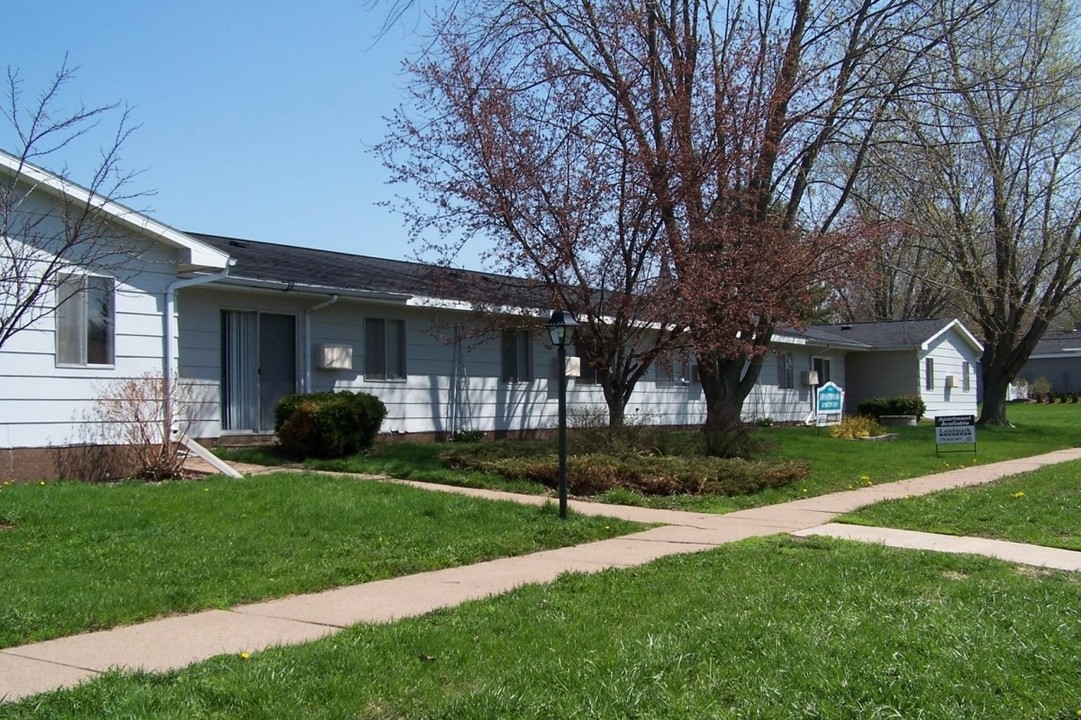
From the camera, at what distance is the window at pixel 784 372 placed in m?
32.1

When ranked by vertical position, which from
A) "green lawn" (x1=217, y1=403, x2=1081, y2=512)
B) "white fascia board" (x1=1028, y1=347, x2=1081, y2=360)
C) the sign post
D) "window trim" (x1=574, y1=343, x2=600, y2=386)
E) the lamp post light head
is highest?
"white fascia board" (x1=1028, y1=347, x2=1081, y2=360)

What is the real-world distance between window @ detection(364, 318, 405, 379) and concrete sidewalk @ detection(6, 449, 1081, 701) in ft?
22.3

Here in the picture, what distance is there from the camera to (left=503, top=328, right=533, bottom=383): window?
846 inches

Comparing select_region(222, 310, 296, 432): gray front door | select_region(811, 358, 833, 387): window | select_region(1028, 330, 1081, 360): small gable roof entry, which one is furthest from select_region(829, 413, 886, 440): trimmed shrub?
select_region(1028, 330, 1081, 360): small gable roof entry

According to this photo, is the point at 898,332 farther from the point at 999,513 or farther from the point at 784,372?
the point at 999,513

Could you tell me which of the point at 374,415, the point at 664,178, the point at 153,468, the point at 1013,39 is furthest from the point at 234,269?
the point at 1013,39

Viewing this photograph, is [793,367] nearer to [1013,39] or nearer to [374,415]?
[1013,39]

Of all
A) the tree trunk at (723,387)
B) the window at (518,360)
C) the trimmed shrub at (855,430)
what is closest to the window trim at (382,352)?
the window at (518,360)

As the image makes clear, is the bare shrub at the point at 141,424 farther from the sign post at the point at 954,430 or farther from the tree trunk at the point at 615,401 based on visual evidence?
the sign post at the point at 954,430

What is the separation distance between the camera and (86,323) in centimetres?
1298

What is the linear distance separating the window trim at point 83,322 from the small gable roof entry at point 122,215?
77 centimetres

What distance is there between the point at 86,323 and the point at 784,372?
23415 mm

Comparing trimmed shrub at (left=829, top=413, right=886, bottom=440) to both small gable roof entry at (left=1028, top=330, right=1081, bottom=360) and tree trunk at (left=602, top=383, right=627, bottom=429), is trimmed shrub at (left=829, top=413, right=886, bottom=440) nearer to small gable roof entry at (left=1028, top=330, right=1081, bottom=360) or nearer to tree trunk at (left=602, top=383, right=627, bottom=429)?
tree trunk at (left=602, top=383, right=627, bottom=429)

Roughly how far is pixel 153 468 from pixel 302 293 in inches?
181
